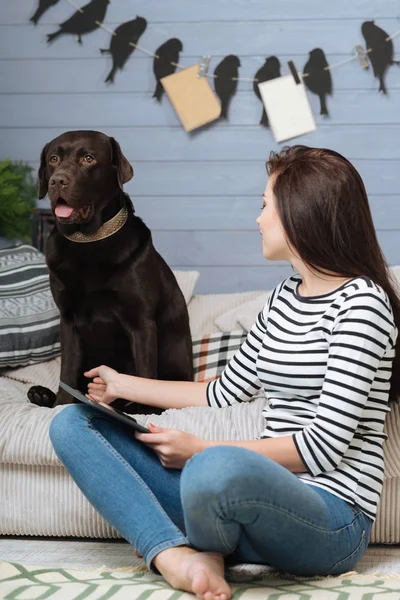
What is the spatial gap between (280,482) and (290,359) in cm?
27

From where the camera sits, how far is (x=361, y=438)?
1442 millimetres

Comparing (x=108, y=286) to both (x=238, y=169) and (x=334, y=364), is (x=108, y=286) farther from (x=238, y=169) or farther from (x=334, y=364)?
(x=238, y=169)

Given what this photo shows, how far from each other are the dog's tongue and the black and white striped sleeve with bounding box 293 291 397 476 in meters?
0.97

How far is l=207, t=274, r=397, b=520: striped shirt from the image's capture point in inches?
52.9

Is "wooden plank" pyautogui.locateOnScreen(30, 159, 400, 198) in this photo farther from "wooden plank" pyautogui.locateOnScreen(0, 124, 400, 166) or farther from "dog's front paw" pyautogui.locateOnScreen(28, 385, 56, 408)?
"dog's front paw" pyautogui.locateOnScreen(28, 385, 56, 408)

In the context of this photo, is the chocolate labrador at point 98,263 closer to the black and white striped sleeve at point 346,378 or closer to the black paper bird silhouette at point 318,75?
the black and white striped sleeve at point 346,378

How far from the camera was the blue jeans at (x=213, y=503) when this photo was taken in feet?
4.07

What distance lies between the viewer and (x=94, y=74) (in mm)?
3281

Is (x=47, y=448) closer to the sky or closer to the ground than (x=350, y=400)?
closer to the ground

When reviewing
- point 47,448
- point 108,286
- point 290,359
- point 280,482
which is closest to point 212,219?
A: point 108,286

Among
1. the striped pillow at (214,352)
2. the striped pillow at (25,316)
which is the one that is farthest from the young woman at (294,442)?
the striped pillow at (25,316)

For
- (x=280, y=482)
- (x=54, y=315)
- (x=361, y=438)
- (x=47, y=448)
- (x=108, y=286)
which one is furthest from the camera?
(x=54, y=315)

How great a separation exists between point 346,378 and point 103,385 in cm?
61

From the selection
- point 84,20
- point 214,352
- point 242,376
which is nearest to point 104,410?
point 242,376
